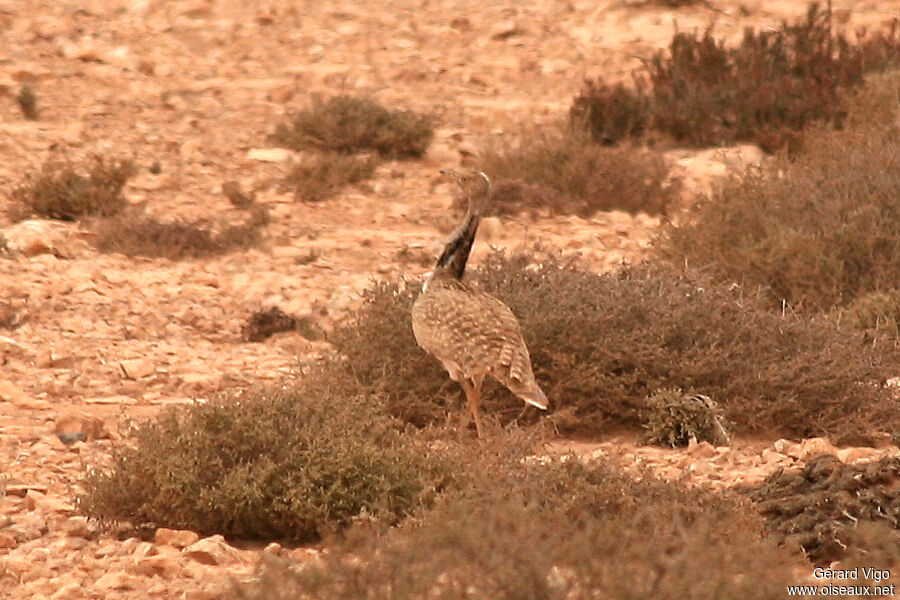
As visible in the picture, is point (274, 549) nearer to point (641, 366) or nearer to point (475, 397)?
point (475, 397)

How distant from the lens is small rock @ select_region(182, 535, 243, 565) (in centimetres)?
586

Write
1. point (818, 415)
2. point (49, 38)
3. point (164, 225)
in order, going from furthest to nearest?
point (49, 38) < point (164, 225) < point (818, 415)

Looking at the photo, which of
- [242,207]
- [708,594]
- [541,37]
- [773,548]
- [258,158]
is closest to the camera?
[708,594]

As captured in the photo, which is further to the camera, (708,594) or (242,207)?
(242,207)

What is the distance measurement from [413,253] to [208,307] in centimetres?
189

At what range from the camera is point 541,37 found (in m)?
17.6

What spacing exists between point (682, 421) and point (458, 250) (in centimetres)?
127

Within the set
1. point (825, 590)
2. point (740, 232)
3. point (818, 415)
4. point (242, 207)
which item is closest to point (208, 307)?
point (242, 207)

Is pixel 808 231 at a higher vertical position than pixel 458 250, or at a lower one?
lower

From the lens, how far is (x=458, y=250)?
7621mm

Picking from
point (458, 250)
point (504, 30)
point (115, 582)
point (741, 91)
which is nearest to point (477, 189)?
point (458, 250)

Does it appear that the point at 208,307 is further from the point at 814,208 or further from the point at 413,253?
the point at 814,208

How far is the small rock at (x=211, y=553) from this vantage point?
586cm

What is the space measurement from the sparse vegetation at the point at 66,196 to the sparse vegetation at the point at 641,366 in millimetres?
4597
